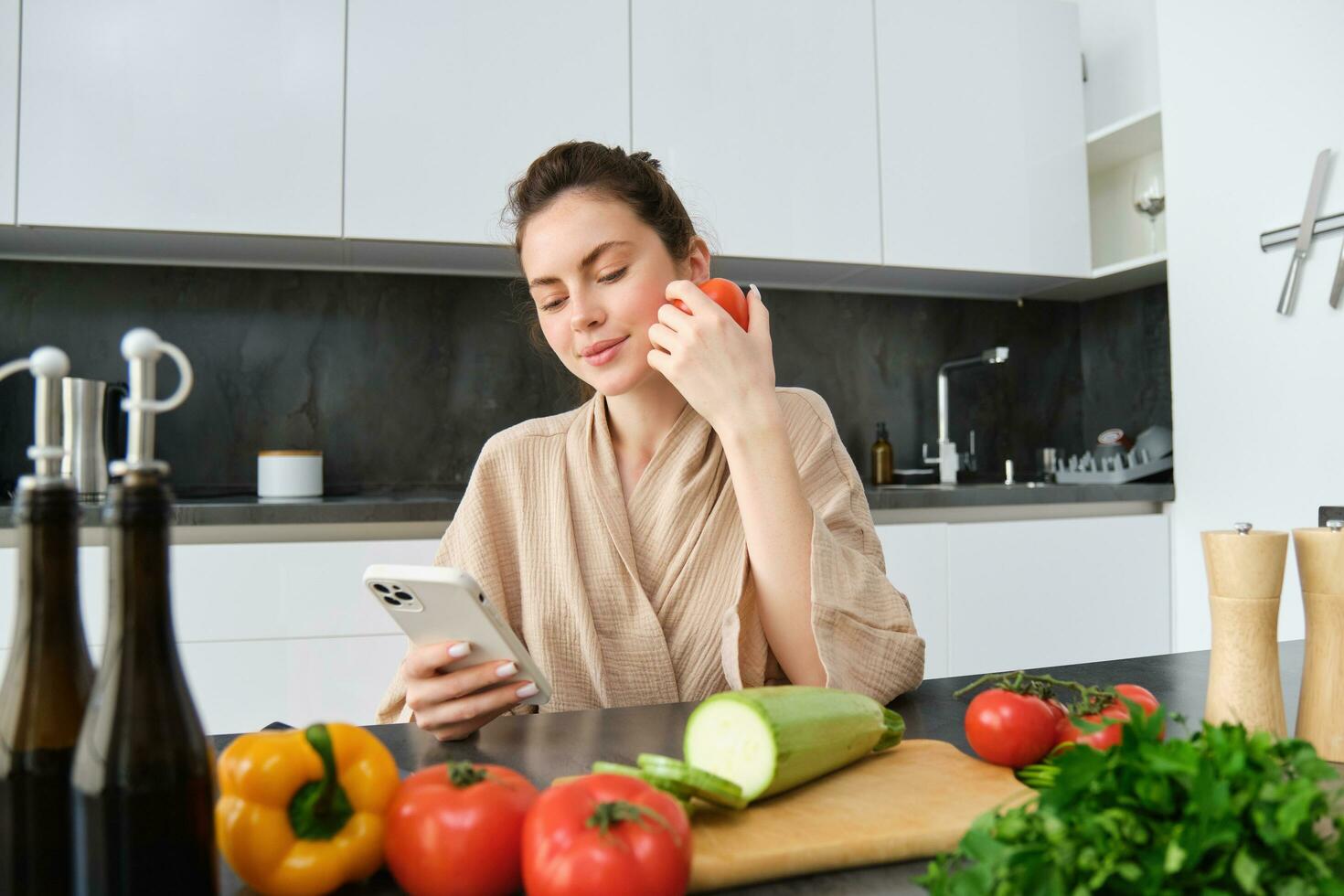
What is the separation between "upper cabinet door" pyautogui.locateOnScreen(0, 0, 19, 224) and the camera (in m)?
2.27

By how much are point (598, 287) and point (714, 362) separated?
0.25 metres

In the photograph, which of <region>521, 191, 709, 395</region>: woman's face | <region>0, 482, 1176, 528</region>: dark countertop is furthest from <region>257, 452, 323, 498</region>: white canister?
<region>521, 191, 709, 395</region>: woman's face

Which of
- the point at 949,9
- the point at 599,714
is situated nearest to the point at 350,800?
the point at 599,714

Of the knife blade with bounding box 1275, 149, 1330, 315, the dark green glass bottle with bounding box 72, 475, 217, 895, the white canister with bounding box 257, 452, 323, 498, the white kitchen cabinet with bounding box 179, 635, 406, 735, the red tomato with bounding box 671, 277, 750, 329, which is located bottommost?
the white kitchen cabinet with bounding box 179, 635, 406, 735

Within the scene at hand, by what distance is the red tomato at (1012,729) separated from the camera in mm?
780

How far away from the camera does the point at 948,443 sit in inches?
127

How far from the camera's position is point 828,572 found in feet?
3.62

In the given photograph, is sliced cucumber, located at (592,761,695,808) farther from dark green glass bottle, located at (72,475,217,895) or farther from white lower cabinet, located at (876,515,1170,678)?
white lower cabinet, located at (876,515,1170,678)

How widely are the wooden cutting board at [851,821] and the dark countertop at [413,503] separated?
147 centimetres

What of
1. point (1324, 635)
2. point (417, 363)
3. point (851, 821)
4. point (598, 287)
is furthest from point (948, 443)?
point (851, 821)

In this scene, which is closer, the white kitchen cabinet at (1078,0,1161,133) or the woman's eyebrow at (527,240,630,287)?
the woman's eyebrow at (527,240,630,287)

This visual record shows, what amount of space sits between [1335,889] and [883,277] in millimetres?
2824

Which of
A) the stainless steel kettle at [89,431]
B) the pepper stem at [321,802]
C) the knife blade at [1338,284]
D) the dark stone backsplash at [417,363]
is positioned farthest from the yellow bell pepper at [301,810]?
the knife blade at [1338,284]

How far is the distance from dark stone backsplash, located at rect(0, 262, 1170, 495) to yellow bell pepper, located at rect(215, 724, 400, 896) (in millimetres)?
2398
